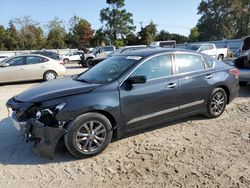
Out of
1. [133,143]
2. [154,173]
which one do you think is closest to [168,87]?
[133,143]

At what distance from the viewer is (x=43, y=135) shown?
4.38m

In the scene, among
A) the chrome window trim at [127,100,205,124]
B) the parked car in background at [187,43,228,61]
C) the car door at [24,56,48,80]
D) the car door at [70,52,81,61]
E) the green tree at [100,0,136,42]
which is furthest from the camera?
the green tree at [100,0,136,42]

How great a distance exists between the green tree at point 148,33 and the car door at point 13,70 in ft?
151

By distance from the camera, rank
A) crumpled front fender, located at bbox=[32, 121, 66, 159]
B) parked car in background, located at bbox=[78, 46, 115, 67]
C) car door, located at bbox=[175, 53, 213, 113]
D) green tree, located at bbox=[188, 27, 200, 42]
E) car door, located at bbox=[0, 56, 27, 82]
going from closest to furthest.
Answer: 1. crumpled front fender, located at bbox=[32, 121, 66, 159]
2. car door, located at bbox=[175, 53, 213, 113]
3. car door, located at bbox=[0, 56, 27, 82]
4. parked car in background, located at bbox=[78, 46, 115, 67]
5. green tree, located at bbox=[188, 27, 200, 42]

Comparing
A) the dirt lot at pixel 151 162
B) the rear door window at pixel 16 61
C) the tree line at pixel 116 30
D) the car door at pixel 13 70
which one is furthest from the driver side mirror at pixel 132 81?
the tree line at pixel 116 30

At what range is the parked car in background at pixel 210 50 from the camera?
Answer: 76.4 ft

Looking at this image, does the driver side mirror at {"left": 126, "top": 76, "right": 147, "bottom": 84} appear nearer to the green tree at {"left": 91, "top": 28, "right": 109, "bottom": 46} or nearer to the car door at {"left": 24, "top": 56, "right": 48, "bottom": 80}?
the car door at {"left": 24, "top": 56, "right": 48, "bottom": 80}

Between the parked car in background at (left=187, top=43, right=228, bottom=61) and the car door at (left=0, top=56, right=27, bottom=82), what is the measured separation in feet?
45.8

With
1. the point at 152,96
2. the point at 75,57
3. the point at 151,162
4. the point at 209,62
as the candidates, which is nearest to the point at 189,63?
the point at 209,62

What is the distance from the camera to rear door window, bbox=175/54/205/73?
582 centimetres

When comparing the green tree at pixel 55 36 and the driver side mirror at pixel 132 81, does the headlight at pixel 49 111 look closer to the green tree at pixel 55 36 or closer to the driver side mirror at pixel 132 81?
the driver side mirror at pixel 132 81

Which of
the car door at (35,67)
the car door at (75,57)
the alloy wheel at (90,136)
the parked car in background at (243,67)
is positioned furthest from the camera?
the car door at (75,57)

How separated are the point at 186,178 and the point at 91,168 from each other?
1.35m

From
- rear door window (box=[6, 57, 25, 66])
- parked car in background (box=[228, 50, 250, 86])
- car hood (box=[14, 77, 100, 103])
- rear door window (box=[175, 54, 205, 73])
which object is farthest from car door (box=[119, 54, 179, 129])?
rear door window (box=[6, 57, 25, 66])
